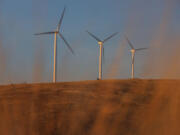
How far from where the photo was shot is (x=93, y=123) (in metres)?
2.24

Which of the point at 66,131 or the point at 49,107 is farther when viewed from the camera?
the point at 49,107

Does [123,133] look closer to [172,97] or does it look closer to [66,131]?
[66,131]

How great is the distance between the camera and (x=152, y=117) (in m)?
2.14

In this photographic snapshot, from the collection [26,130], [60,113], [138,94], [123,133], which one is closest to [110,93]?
[138,94]

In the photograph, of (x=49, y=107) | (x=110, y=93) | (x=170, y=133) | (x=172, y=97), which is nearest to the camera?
(x=170, y=133)

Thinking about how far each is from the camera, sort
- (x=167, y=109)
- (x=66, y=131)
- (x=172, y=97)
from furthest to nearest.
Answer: (x=172, y=97), (x=167, y=109), (x=66, y=131)

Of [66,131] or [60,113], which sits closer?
[66,131]

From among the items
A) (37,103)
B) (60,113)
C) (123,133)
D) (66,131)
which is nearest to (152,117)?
(123,133)

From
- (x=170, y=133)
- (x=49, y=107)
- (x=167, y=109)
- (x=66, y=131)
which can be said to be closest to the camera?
(x=170, y=133)

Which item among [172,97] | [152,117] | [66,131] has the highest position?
[172,97]

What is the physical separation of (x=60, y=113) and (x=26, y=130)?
514 mm

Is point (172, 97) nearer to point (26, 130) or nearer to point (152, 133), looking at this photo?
point (152, 133)

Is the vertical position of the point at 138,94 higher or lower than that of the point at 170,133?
higher

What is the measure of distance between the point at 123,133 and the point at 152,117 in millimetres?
371
